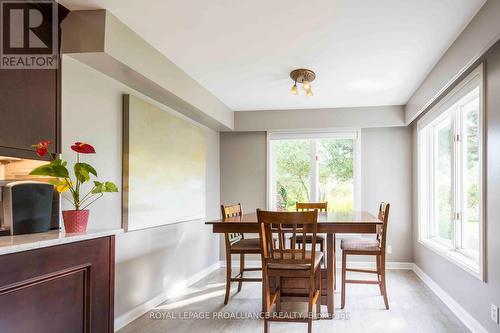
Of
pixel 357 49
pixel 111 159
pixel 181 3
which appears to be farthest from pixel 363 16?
pixel 111 159

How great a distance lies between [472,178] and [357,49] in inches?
60.1

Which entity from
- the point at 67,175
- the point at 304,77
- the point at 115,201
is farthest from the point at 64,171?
A: the point at 304,77

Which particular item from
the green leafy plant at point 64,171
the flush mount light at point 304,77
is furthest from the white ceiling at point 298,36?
the green leafy plant at point 64,171

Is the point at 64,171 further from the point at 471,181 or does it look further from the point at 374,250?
the point at 471,181

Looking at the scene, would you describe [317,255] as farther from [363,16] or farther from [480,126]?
[363,16]

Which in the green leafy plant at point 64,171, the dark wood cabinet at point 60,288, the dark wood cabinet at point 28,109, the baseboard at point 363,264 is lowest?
the baseboard at point 363,264

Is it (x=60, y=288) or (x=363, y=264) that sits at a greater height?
(x=60, y=288)

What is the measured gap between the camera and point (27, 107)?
2.03 m

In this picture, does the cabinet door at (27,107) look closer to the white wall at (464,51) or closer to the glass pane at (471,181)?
the white wall at (464,51)

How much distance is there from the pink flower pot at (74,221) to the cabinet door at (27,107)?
1.39 ft

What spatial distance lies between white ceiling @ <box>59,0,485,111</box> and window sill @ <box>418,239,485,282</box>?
5.91 feet

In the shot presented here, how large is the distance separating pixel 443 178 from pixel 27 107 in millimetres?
4109

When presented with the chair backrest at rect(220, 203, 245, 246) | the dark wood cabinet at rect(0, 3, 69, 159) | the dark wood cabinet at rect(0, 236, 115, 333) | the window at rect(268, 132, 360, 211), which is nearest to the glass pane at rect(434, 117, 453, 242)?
the window at rect(268, 132, 360, 211)

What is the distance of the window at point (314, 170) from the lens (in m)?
5.61
